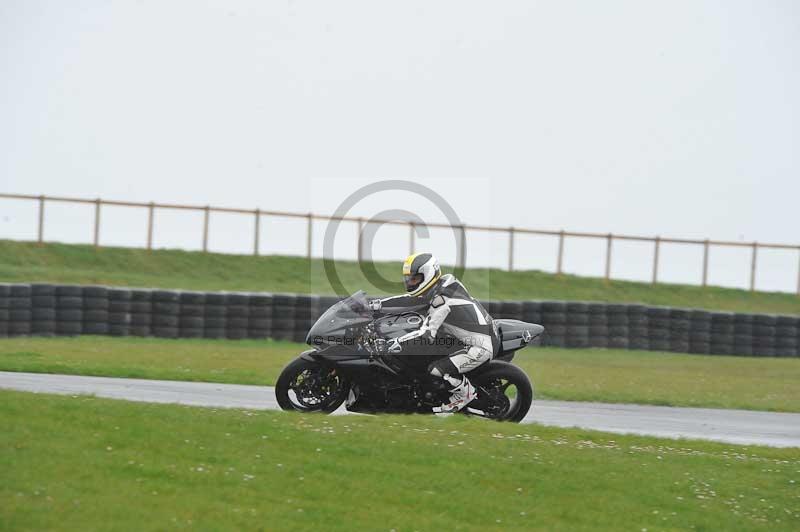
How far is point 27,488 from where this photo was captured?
8.12 m

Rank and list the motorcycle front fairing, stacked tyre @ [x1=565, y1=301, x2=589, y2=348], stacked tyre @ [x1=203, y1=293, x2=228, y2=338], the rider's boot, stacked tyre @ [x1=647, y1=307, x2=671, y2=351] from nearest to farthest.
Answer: the motorcycle front fairing → the rider's boot → stacked tyre @ [x1=203, y1=293, x2=228, y2=338] → stacked tyre @ [x1=565, y1=301, x2=589, y2=348] → stacked tyre @ [x1=647, y1=307, x2=671, y2=351]

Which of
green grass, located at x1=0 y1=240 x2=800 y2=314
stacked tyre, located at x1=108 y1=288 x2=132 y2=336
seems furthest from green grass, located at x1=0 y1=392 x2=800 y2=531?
green grass, located at x1=0 y1=240 x2=800 y2=314

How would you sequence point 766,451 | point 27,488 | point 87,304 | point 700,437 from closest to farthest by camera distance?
point 27,488, point 766,451, point 700,437, point 87,304

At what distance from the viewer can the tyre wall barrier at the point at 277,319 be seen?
23.5 meters

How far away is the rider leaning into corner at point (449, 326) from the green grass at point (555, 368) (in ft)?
17.8

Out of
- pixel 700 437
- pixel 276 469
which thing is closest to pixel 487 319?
pixel 700 437

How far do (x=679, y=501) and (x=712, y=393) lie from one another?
35.5 ft

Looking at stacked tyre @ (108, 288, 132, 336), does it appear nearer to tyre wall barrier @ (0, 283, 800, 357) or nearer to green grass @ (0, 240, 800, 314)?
tyre wall barrier @ (0, 283, 800, 357)

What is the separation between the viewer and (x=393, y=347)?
40.9 ft

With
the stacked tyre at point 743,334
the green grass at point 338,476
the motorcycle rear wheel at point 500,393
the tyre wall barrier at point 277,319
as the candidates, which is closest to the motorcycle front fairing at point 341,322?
the green grass at point 338,476

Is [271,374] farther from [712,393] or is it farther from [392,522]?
[392,522]

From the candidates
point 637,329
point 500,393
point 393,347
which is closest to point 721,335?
point 637,329

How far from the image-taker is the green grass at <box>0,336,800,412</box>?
58.8 feet

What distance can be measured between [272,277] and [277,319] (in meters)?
11.5
